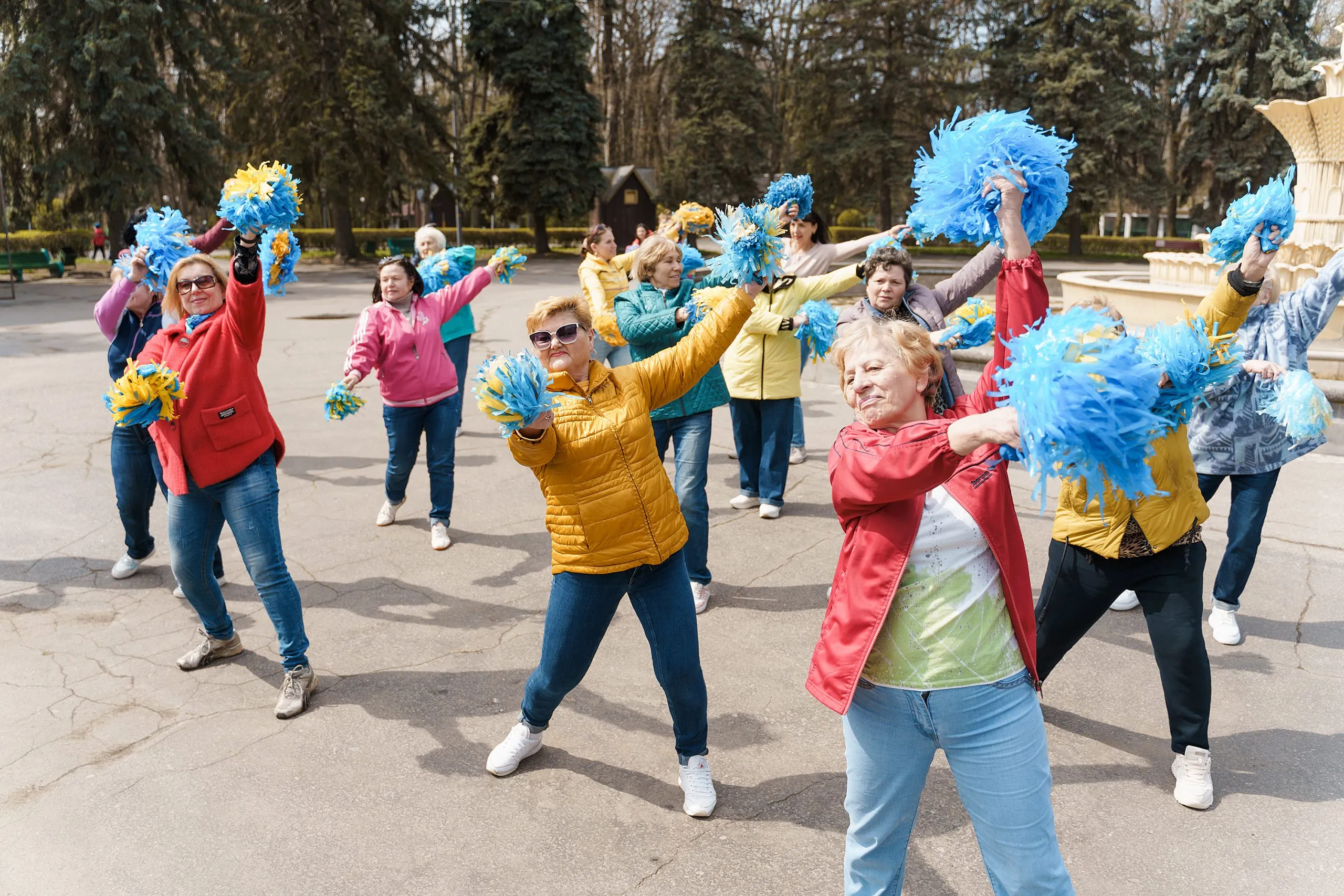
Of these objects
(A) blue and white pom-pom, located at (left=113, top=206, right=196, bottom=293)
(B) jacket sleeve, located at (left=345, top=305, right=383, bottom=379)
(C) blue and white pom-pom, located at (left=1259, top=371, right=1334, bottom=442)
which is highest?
(A) blue and white pom-pom, located at (left=113, top=206, right=196, bottom=293)

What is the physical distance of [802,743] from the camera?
4105 millimetres

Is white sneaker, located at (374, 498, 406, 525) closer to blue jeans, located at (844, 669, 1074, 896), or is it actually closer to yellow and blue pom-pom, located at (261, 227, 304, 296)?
yellow and blue pom-pom, located at (261, 227, 304, 296)

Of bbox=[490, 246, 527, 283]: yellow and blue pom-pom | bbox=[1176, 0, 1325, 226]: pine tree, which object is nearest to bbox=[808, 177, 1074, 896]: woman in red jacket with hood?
bbox=[490, 246, 527, 283]: yellow and blue pom-pom

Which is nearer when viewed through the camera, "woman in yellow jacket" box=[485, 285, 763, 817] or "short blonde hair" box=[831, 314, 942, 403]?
"short blonde hair" box=[831, 314, 942, 403]

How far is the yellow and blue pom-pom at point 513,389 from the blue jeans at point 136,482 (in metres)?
3.29

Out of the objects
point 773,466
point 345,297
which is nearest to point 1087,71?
point 345,297

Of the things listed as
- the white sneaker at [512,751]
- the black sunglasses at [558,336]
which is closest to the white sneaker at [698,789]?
the white sneaker at [512,751]

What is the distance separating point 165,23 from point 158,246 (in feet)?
82.0

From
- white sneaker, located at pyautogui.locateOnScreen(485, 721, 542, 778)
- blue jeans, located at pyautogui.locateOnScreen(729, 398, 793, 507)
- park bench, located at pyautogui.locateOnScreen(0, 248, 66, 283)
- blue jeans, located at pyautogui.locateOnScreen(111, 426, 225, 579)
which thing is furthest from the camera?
park bench, located at pyautogui.locateOnScreen(0, 248, 66, 283)

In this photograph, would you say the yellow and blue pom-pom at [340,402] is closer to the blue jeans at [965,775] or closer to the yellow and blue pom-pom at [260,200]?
the yellow and blue pom-pom at [260,200]

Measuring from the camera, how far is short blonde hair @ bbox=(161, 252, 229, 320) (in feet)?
14.0

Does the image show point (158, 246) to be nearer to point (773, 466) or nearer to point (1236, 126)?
point (773, 466)

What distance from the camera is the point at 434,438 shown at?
21.6 feet

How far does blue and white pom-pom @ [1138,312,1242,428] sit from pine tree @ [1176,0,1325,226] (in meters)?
37.3
